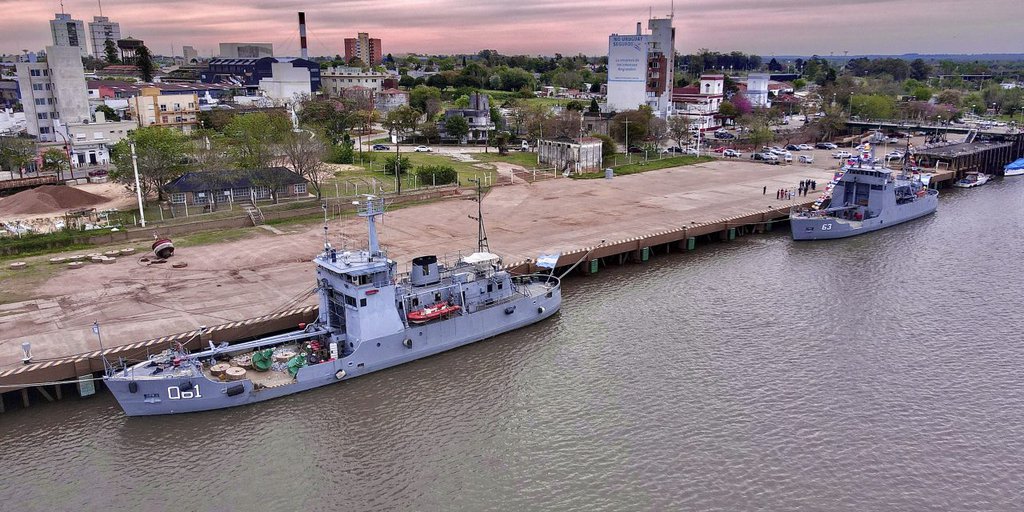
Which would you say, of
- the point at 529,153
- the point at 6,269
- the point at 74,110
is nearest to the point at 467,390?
the point at 6,269

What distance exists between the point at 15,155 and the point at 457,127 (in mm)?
45841

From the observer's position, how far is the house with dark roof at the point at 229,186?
4884 cm

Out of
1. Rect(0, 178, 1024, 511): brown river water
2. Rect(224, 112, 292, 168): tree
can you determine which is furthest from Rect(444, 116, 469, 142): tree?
Rect(0, 178, 1024, 511): brown river water

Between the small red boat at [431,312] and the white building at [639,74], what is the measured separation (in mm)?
77100

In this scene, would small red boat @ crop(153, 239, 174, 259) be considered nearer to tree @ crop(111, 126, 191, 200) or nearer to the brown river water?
tree @ crop(111, 126, 191, 200)

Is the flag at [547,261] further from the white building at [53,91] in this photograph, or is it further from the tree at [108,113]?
the tree at [108,113]

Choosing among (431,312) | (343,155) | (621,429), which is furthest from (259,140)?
(621,429)

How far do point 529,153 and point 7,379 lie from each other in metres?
60.8

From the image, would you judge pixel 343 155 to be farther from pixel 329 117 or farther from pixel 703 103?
pixel 703 103

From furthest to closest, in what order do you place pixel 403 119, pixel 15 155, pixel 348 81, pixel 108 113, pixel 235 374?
pixel 348 81 → pixel 403 119 → pixel 108 113 → pixel 15 155 → pixel 235 374

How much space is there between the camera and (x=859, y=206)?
49562 millimetres

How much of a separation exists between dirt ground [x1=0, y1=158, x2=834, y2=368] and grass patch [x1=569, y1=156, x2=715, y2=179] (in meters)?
2.06

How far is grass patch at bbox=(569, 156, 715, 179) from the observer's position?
212 ft

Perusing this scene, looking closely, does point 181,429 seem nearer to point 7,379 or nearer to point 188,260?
point 7,379
